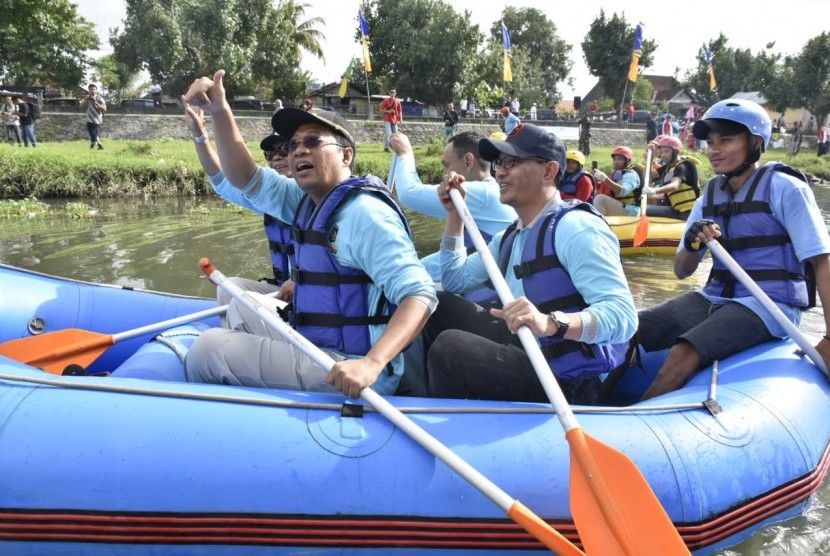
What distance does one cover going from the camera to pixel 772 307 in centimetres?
279

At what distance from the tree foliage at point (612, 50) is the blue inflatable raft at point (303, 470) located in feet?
141

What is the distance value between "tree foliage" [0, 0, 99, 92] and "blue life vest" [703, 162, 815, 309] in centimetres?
1965

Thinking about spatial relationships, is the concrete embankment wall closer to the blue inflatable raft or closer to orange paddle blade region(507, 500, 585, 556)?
the blue inflatable raft

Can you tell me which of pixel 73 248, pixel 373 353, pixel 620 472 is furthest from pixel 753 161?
pixel 73 248

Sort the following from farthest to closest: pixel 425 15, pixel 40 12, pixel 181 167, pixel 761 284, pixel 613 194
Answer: pixel 425 15 → pixel 40 12 → pixel 181 167 → pixel 613 194 → pixel 761 284

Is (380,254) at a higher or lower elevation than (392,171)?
lower

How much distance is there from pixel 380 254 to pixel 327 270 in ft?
0.86

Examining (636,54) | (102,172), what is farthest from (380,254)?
(636,54)

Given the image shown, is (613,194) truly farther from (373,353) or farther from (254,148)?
(254,148)

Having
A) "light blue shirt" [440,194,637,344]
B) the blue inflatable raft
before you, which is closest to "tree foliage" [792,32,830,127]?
"light blue shirt" [440,194,637,344]

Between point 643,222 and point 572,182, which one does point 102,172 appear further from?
point 643,222

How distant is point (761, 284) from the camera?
2.97m

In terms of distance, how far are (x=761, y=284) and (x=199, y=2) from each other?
25875mm

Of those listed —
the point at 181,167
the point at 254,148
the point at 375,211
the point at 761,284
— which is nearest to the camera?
the point at 375,211
